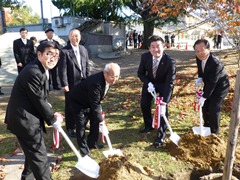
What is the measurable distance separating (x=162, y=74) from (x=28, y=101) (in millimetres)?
2443

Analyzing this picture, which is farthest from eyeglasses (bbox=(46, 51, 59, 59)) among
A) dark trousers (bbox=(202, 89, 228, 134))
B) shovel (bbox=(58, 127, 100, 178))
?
dark trousers (bbox=(202, 89, 228, 134))

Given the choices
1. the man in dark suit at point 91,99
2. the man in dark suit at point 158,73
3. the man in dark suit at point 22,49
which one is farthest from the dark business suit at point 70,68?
the man in dark suit at point 22,49

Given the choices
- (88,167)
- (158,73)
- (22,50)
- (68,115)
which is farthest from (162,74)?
(22,50)

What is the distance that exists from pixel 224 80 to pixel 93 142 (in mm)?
2481

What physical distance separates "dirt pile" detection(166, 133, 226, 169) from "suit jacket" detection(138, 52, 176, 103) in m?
0.76

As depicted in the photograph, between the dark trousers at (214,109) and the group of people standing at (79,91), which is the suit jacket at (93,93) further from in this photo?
the dark trousers at (214,109)

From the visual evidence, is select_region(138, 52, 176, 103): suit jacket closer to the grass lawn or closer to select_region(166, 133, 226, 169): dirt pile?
select_region(166, 133, 226, 169): dirt pile

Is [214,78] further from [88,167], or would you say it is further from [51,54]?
[51,54]

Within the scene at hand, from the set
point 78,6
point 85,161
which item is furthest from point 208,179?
point 78,6

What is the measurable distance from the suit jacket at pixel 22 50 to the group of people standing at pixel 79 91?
11.3ft

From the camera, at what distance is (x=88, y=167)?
3.09 metres

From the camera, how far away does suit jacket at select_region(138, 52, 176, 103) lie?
4.17 meters

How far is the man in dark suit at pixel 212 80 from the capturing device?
397 centimetres

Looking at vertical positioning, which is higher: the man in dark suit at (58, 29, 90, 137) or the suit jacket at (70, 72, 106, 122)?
the man in dark suit at (58, 29, 90, 137)
